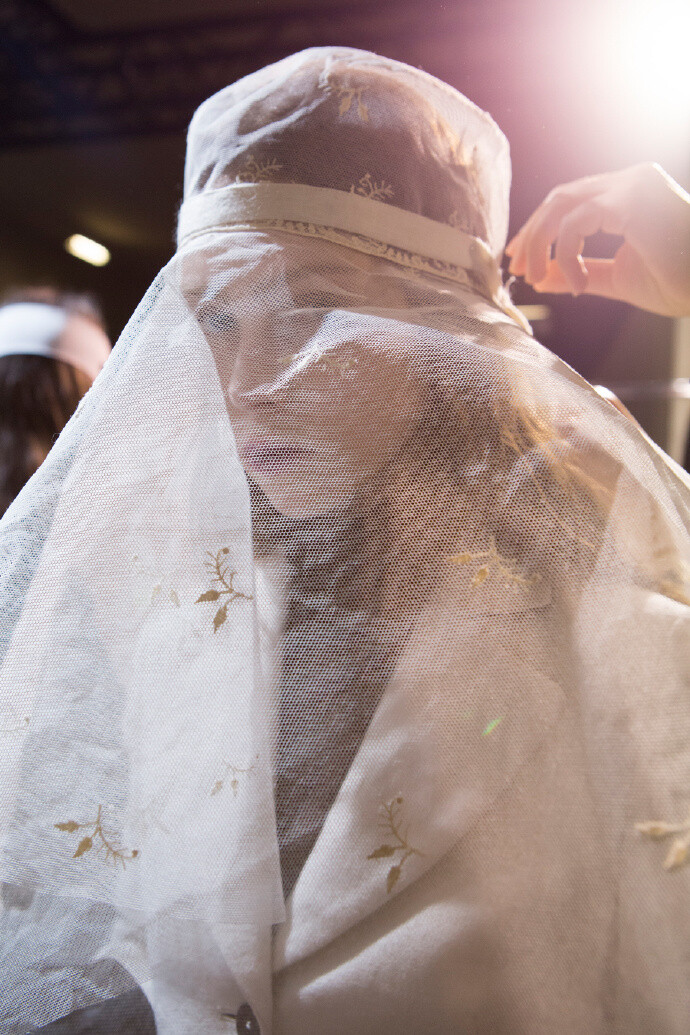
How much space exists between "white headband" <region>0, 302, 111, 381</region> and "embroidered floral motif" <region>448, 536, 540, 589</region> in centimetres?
66

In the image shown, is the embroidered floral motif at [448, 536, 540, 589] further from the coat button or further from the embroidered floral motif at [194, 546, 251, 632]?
the coat button

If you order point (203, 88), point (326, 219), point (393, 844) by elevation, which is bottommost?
point (393, 844)

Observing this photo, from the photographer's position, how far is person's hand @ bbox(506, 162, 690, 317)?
60cm

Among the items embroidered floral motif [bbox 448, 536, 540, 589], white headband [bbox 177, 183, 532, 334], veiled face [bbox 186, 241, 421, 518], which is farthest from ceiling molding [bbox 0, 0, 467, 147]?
embroidered floral motif [bbox 448, 536, 540, 589]

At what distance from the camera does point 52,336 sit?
0.89 metres

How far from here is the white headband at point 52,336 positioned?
0.88 m

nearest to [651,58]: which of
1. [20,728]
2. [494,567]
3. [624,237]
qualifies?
[624,237]

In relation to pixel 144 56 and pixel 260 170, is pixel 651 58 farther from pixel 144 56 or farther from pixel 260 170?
pixel 144 56

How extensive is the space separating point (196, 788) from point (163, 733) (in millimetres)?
42

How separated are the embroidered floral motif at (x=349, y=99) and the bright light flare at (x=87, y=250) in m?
0.47

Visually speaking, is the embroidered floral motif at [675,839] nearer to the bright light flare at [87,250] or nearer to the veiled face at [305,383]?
the veiled face at [305,383]

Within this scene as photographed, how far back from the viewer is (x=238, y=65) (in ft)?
2.85

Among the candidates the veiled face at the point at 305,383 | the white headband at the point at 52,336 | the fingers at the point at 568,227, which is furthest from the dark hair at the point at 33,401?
the fingers at the point at 568,227

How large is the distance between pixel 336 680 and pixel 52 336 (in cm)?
70
